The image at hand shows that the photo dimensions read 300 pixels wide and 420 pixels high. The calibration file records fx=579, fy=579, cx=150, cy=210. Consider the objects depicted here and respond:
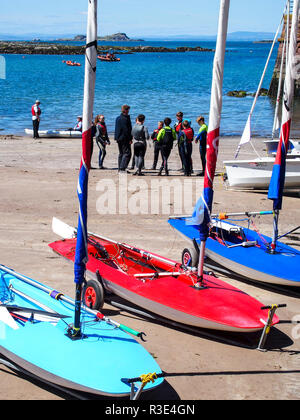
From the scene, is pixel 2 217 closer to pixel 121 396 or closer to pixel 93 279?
pixel 93 279

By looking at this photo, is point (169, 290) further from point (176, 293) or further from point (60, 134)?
point (60, 134)

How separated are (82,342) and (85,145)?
7.30 ft

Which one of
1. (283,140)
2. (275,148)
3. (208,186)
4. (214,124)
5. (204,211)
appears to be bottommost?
(275,148)

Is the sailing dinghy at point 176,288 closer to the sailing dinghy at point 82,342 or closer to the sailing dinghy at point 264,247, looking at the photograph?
the sailing dinghy at point 264,247

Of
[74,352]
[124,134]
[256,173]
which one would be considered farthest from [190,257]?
[124,134]

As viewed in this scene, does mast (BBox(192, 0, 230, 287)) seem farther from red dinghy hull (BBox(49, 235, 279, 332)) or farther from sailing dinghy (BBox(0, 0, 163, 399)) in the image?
sailing dinghy (BBox(0, 0, 163, 399))

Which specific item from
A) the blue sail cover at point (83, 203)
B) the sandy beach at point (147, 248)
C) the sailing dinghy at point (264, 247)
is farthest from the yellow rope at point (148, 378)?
the sailing dinghy at point (264, 247)

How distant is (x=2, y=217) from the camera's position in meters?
13.3

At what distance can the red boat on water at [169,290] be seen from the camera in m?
7.64

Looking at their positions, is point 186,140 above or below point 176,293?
above

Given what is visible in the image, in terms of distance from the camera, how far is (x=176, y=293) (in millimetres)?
8219

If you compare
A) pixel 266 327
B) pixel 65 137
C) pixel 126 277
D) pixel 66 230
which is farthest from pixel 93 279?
pixel 65 137

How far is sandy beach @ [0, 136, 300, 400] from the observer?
22.3 feet
